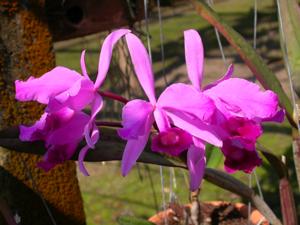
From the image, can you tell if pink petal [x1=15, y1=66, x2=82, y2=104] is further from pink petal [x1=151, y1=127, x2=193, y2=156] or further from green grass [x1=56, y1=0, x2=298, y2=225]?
green grass [x1=56, y1=0, x2=298, y2=225]

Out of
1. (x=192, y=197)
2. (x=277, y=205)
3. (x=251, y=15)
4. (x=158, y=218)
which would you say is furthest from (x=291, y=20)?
(x=251, y=15)

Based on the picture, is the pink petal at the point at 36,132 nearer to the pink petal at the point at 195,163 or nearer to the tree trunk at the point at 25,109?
the pink petal at the point at 195,163

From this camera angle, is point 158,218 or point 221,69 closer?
point 158,218

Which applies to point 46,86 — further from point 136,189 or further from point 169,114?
point 136,189

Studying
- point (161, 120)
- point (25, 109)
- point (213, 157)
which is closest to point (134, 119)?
point (161, 120)

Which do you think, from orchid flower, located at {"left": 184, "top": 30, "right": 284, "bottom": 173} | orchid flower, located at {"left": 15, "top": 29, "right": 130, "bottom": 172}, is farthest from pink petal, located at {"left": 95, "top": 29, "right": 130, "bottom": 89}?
orchid flower, located at {"left": 184, "top": 30, "right": 284, "bottom": 173}

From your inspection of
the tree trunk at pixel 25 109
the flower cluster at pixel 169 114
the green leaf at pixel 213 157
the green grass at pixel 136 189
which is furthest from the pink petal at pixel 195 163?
the green grass at pixel 136 189

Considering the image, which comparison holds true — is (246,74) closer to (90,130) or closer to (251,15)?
(251,15)
